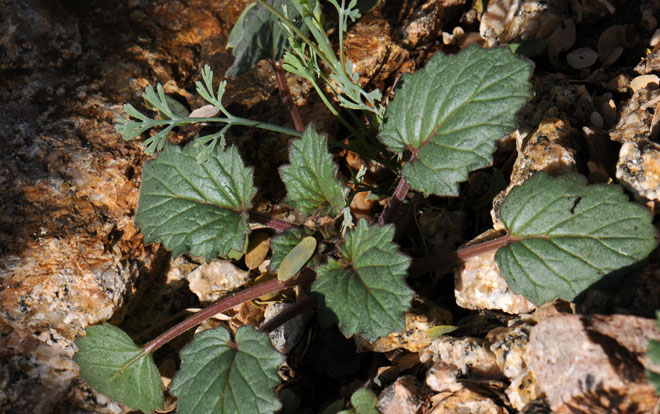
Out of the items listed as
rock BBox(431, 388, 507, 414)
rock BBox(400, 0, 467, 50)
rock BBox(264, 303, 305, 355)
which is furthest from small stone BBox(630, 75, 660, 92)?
rock BBox(264, 303, 305, 355)

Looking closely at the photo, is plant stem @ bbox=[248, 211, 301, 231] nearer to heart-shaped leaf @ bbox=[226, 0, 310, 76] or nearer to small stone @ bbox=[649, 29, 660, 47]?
heart-shaped leaf @ bbox=[226, 0, 310, 76]

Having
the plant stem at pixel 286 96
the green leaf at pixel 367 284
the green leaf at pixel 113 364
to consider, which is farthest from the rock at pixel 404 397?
the plant stem at pixel 286 96

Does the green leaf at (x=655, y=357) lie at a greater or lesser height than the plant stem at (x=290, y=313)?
greater

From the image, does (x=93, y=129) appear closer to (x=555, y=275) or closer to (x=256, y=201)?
(x=256, y=201)

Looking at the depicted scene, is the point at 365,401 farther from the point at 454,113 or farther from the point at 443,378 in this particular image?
the point at 454,113

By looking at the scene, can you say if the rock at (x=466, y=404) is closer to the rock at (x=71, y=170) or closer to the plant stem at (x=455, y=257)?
the plant stem at (x=455, y=257)

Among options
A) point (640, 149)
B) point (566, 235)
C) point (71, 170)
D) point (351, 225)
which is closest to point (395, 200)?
point (351, 225)

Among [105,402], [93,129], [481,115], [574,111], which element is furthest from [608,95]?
[105,402]
